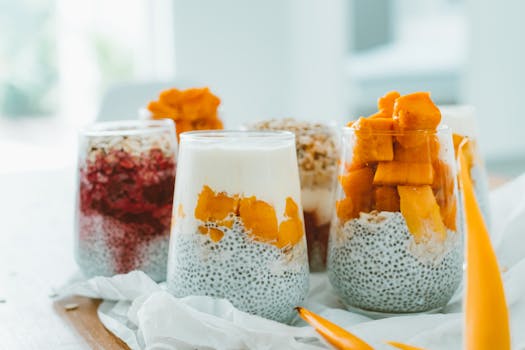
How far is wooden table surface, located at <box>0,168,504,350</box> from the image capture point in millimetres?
598

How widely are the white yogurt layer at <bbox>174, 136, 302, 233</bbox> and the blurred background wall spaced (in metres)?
2.26

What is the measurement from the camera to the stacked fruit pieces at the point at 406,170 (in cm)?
57

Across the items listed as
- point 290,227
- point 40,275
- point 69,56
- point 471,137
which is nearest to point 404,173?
point 290,227

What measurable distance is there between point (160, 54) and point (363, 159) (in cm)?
273

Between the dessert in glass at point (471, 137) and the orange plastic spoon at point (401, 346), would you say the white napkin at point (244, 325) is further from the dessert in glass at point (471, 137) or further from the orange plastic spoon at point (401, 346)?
the dessert in glass at point (471, 137)

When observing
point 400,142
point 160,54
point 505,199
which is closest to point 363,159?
point 400,142

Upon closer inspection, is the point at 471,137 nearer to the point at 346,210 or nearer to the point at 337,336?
the point at 346,210

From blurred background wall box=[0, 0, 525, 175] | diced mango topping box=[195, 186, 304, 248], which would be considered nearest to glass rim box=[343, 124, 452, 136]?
diced mango topping box=[195, 186, 304, 248]

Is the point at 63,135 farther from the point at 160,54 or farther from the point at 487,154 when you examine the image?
the point at 487,154

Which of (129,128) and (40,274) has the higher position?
(129,128)

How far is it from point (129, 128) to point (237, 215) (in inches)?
8.6

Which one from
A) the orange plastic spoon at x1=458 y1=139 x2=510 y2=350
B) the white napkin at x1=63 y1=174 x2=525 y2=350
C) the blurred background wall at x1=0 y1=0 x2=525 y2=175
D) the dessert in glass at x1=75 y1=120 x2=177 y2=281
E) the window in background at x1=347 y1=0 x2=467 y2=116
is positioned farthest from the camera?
the window in background at x1=347 y1=0 x2=467 y2=116

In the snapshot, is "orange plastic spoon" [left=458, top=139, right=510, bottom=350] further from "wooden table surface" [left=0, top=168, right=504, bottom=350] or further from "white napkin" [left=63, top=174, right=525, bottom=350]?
"wooden table surface" [left=0, top=168, right=504, bottom=350]

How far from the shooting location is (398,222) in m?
0.58
